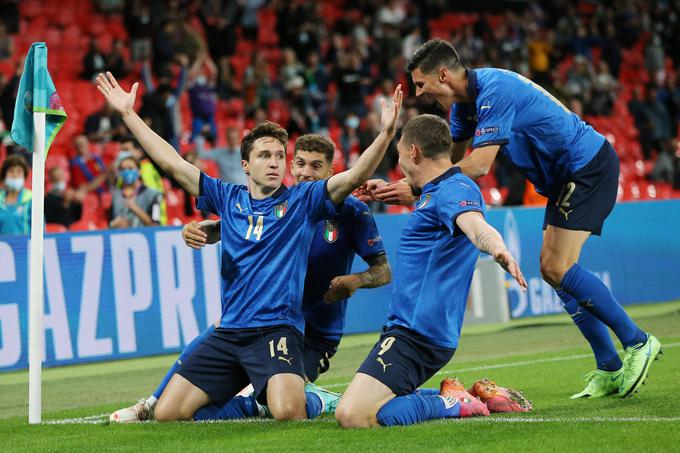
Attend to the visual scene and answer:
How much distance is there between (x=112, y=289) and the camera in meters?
11.0

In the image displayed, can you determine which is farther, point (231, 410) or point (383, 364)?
point (231, 410)

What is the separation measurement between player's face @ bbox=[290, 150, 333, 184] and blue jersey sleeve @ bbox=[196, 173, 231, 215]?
56 cm

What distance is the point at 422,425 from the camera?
19.9 feet

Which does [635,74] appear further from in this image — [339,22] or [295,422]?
[295,422]

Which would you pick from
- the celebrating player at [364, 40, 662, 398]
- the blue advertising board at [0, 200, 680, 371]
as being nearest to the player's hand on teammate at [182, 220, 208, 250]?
the celebrating player at [364, 40, 662, 398]

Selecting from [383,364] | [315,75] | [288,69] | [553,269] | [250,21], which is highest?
[250,21]

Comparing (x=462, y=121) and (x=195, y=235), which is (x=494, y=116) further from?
(x=195, y=235)

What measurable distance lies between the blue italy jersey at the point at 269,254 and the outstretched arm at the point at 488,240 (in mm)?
1105

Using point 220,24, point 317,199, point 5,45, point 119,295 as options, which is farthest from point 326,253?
point 220,24

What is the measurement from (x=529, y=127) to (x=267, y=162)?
5.71 feet

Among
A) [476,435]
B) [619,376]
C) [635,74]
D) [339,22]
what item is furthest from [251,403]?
[635,74]

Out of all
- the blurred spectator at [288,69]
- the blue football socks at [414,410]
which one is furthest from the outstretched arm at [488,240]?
the blurred spectator at [288,69]

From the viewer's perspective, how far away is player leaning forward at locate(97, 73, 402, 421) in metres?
6.57

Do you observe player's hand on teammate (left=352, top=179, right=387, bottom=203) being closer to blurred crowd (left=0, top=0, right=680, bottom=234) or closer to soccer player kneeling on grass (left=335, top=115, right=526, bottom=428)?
soccer player kneeling on grass (left=335, top=115, right=526, bottom=428)
